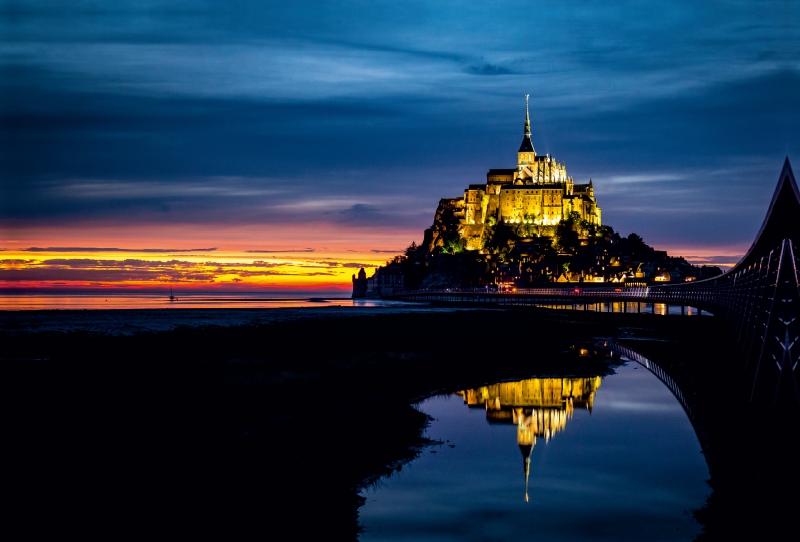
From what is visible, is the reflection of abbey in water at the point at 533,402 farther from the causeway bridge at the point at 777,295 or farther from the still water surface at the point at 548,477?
the causeway bridge at the point at 777,295

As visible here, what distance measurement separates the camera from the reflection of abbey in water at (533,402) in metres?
22.8

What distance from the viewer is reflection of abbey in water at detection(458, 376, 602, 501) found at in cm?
2277

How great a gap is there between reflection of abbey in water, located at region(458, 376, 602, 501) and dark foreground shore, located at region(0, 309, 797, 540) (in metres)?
1.77

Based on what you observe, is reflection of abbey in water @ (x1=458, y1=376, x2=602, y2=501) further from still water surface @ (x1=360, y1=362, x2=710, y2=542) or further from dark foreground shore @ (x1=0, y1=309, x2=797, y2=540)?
dark foreground shore @ (x1=0, y1=309, x2=797, y2=540)

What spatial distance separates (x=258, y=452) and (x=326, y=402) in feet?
22.9

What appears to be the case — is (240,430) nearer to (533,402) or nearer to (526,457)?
(526,457)

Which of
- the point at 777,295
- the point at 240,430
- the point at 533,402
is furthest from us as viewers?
the point at 533,402

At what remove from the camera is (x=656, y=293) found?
351 feet

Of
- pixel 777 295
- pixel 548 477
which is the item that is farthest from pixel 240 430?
pixel 777 295

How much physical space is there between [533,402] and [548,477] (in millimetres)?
10916

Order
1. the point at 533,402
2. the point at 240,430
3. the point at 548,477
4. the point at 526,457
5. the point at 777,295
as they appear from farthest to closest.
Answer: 1. the point at 533,402
2. the point at 526,457
3. the point at 777,295
4. the point at 240,430
5. the point at 548,477

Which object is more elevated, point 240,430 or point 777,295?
point 777,295

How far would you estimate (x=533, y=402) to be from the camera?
1114 inches

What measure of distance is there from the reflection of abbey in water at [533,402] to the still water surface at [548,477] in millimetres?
69
